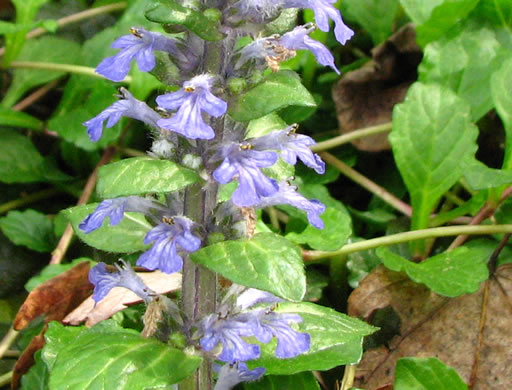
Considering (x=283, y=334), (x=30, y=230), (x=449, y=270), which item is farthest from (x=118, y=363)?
(x=30, y=230)

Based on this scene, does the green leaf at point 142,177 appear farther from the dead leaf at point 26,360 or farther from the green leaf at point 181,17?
the dead leaf at point 26,360

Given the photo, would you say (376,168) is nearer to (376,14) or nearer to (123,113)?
(376,14)

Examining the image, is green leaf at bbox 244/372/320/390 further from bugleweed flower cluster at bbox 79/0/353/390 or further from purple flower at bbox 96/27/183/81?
purple flower at bbox 96/27/183/81

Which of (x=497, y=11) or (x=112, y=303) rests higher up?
(x=497, y=11)

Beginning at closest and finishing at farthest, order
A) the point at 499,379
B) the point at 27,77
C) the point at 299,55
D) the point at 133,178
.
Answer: the point at 133,178 < the point at 499,379 < the point at 299,55 < the point at 27,77

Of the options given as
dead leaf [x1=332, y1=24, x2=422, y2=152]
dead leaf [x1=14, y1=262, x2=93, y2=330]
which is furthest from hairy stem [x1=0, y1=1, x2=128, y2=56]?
dead leaf [x1=14, y1=262, x2=93, y2=330]

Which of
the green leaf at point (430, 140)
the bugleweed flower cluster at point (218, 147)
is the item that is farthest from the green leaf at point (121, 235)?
the green leaf at point (430, 140)

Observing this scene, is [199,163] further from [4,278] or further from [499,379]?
[4,278]

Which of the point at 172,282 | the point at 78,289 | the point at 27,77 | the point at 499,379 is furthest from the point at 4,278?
the point at 499,379
